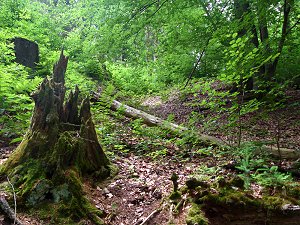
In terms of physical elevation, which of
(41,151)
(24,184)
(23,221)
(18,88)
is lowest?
(23,221)

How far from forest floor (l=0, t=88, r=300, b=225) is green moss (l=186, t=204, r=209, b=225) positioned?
86mm

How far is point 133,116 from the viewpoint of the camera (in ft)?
31.3

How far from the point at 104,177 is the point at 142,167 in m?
1.11

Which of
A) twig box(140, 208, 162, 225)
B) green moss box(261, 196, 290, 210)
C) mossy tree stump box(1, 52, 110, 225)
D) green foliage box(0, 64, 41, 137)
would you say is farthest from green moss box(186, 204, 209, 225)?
green foliage box(0, 64, 41, 137)

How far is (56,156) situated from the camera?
3506 millimetres

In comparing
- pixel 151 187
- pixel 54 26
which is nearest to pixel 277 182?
pixel 151 187

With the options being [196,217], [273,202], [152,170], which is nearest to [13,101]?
[152,170]

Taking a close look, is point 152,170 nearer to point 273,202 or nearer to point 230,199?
point 230,199

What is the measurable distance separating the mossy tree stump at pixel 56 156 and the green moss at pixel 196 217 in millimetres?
1231

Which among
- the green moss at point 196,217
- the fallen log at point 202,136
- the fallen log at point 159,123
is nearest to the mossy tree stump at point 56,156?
the green moss at point 196,217

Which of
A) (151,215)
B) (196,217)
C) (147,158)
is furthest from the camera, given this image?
(147,158)

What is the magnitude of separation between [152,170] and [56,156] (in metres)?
2.11

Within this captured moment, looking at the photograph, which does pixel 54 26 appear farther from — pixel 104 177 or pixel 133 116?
pixel 104 177

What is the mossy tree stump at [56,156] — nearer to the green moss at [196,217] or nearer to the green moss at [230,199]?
the green moss at [196,217]
